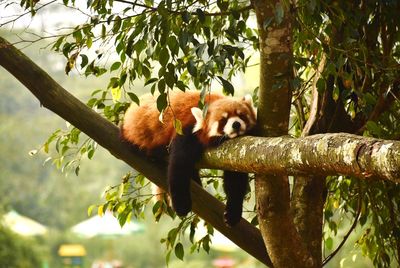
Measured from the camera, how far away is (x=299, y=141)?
2.02m

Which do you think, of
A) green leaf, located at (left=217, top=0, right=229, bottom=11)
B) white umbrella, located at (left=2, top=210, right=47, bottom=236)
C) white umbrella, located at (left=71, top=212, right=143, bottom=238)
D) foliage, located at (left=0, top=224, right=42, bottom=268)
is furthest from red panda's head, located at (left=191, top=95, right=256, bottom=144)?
white umbrella, located at (left=2, top=210, right=47, bottom=236)

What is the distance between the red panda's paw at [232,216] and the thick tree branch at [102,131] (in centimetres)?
2

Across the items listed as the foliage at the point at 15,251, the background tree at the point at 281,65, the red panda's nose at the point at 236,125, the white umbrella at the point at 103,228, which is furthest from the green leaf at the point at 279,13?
the white umbrella at the point at 103,228

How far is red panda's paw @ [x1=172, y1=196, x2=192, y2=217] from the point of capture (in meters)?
3.31

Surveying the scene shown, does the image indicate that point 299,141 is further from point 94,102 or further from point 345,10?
point 94,102

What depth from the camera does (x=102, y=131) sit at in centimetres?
305

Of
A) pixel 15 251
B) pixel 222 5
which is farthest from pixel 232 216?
pixel 15 251

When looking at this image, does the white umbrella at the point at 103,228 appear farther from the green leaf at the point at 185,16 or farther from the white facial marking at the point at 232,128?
the green leaf at the point at 185,16

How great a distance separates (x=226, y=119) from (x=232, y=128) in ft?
0.64

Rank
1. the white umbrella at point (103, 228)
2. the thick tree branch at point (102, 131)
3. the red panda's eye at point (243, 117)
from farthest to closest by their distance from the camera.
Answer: the white umbrella at point (103, 228), the red panda's eye at point (243, 117), the thick tree branch at point (102, 131)

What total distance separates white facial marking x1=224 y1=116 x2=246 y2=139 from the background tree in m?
0.30

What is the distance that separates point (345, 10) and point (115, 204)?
1.59 m

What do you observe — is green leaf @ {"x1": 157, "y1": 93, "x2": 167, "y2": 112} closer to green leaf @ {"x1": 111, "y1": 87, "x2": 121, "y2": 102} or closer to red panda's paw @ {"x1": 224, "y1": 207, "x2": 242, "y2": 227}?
green leaf @ {"x1": 111, "y1": 87, "x2": 121, "y2": 102}

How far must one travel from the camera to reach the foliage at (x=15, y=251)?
11.5 m
